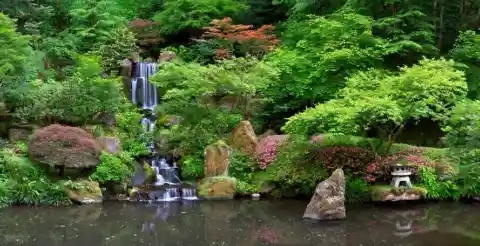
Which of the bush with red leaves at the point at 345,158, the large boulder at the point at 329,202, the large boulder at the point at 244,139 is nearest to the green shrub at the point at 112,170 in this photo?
the large boulder at the point at 244,139

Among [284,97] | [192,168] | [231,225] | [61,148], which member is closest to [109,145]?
[61,148]

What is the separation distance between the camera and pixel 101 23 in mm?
25500

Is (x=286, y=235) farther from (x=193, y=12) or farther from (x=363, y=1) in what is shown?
(x=193, y=12)

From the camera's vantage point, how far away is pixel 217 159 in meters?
17.3

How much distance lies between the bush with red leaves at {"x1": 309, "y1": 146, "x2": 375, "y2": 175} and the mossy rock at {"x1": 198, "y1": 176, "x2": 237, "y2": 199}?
2825mm

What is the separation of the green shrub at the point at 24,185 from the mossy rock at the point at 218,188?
13.7 feet

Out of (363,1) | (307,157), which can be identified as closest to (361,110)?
(307,157)

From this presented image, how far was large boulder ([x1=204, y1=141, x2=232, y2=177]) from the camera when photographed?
1720 centimetres

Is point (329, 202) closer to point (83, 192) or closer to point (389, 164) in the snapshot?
point (389, 164)

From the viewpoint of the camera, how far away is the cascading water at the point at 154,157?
16688 mm

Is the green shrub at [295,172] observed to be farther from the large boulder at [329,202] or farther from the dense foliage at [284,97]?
the large boulder at [329,202]

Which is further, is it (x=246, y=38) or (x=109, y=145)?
(x=246, y=38)

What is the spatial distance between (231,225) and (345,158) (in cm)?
505

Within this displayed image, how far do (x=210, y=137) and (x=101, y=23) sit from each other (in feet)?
34.3
